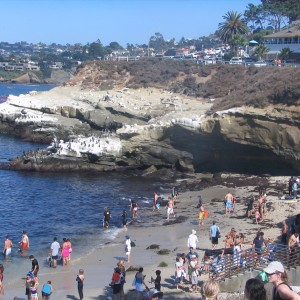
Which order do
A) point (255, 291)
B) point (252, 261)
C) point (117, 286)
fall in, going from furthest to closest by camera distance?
point (117, 286)
point (252, 261)
point (255, 291)

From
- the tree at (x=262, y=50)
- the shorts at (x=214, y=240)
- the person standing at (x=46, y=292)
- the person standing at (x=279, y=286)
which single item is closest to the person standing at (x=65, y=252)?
the person standing at (x=46, y=292)

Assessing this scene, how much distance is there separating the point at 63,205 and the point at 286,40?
122ft

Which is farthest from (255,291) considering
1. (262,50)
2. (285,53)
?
(262,50)

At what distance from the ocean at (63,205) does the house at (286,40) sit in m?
28.2

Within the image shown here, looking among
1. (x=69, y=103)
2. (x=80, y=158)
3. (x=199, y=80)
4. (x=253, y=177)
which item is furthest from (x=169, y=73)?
(x=253, y=177)

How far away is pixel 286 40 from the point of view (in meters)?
61.4

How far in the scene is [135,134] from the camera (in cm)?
3925

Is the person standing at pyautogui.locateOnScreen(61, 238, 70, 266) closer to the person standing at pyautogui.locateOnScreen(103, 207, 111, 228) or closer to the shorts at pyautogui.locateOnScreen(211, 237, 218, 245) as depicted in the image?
the shorts at pyautogui.locateOnScreen(211, 237, 218, 245)

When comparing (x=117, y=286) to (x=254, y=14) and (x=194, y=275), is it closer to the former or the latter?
(x=194, y=275)

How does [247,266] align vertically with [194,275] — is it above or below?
above

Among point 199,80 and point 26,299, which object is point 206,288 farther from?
point 199,80

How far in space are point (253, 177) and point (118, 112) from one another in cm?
1946

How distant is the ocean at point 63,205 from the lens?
971 inches

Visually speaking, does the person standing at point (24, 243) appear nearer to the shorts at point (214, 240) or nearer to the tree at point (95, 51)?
the shorts at point (214, 240)
